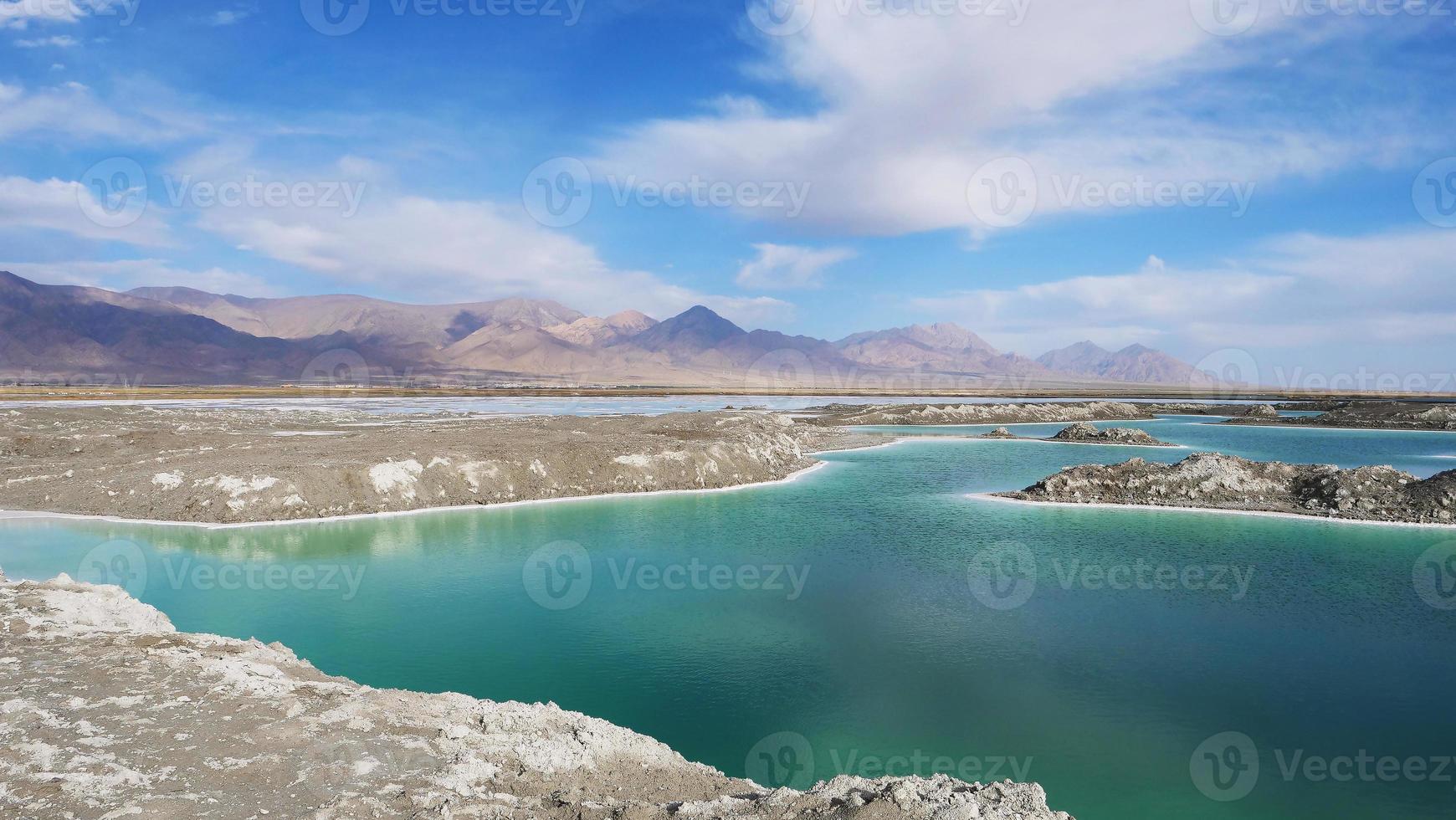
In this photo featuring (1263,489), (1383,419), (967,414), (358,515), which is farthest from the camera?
(967,414)

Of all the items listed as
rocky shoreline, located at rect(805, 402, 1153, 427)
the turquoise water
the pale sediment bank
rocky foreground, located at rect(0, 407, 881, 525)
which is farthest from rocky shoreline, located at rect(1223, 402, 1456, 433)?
the pale sediment bank

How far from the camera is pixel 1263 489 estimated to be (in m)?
37.6

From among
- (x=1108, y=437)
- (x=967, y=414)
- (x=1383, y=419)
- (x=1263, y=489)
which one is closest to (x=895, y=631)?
(x=1263, y=489)

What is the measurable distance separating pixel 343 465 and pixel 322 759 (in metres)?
29.7

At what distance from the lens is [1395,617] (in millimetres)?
20078

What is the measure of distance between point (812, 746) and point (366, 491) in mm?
29660

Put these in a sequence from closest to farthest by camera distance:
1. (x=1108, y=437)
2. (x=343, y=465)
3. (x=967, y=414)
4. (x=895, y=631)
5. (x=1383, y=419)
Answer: (x=895, y=631)
(x=343, y=465)
(x=1108, y=437)
(x=1383, y=419)
(x=967, y=414)

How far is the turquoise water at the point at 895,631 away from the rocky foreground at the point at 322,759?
243 cm

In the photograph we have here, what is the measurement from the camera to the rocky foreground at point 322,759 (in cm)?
836

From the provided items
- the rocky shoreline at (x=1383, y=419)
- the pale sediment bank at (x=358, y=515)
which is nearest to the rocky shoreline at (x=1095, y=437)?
the rocky shoreline at (x=1383, y=419)

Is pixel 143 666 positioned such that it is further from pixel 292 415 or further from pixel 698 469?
pixel 292 415

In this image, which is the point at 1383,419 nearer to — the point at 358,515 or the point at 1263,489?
the point at 1263,489

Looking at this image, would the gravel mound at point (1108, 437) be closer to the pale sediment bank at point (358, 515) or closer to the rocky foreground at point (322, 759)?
the pale sediment bank at point (358, 515)

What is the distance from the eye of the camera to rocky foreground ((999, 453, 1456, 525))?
34.1 m
